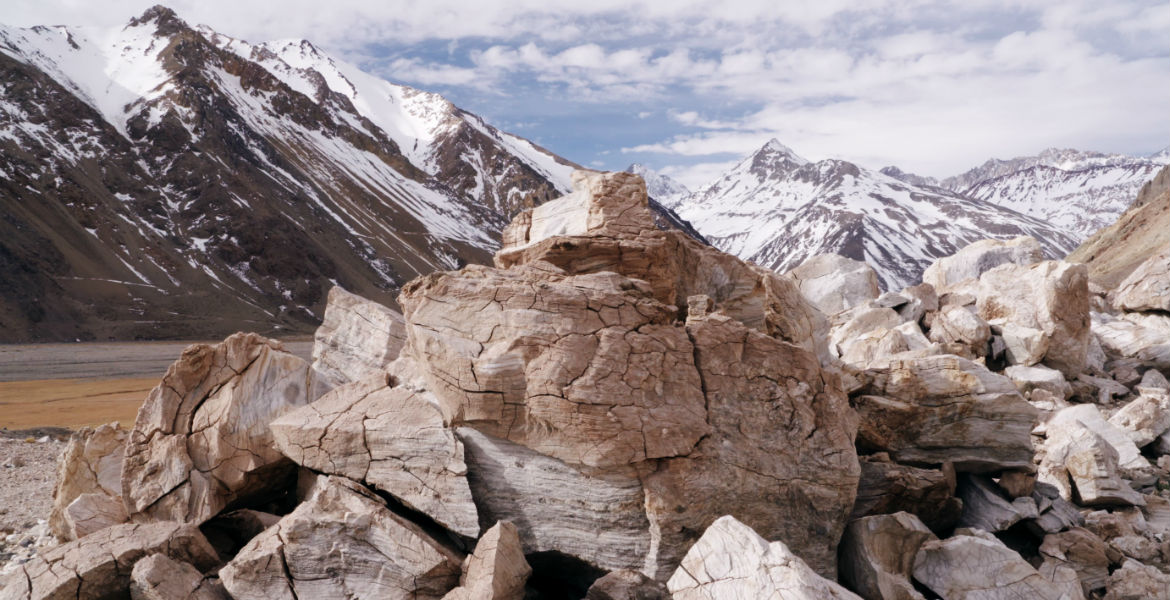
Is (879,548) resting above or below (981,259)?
below

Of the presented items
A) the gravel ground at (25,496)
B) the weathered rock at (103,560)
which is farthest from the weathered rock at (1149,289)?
the gravel ground at (25,496)

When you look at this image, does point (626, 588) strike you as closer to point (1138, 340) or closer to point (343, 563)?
point (343, 563)

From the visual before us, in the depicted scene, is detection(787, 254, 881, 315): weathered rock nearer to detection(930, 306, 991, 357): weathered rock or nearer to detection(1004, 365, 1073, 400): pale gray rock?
detection(930, 306, 991, 357): weathered rock

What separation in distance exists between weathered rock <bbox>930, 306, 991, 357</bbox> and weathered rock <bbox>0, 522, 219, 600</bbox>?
15.8 m

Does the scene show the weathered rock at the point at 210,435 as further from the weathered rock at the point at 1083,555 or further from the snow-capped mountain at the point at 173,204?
the snow-capped mountain at the point at 173,204

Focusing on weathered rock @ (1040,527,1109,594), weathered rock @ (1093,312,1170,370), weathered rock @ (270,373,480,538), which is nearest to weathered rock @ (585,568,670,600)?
weathered rock @ (270,373,480,538)

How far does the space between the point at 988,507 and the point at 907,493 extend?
1567 mm

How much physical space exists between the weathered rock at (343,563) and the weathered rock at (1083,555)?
737cm

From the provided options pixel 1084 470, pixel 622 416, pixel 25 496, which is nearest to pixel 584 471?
pixel 622 416

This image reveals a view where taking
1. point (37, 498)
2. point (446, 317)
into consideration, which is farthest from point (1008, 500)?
point (37, 498)

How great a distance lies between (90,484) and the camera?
918 cm

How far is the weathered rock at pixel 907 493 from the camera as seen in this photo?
353 inches

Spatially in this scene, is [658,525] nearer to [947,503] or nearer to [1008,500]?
[947,503]

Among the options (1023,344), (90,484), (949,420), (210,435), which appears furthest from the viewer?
(1023,344)
